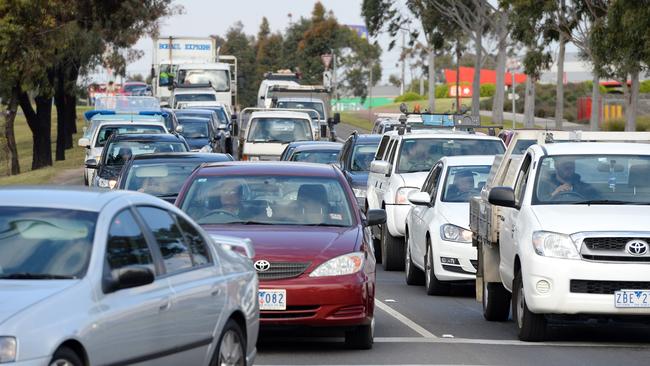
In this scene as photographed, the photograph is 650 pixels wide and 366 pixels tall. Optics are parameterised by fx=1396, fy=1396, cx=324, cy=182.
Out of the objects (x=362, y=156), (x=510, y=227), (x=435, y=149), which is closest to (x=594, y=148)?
(x=510, y=227)

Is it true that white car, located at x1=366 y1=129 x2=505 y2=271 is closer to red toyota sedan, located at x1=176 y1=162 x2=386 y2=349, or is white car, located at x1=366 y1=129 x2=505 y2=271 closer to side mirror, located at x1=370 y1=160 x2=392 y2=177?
side mirror, located at x1=370 y1=160 x2=392 y2=177

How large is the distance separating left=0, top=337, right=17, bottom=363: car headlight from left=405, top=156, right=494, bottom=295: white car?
1051 centimetres

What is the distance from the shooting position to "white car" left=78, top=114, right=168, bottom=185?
31.9m

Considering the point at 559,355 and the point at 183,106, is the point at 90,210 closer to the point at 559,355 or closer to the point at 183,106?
the point at 559,355

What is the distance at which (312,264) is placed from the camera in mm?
11547

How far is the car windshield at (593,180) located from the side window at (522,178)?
221 mm

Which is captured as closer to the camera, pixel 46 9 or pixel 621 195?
pixel 621 195

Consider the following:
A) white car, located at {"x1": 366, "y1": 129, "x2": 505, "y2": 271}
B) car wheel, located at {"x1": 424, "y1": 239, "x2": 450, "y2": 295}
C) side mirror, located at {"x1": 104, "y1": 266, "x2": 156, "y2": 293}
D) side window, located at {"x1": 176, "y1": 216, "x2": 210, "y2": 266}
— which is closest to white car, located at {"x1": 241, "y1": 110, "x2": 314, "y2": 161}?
white car, located at {"x1": 366, "y1": 129, "x2": 505, "y2": 271}

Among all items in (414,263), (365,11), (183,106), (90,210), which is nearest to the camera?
(90,210)

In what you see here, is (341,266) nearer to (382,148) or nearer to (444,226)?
(444,226)

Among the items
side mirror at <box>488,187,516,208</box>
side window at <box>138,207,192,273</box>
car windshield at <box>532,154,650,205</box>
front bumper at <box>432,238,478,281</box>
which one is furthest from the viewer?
front bumper at <box>432,238,478,281</box>

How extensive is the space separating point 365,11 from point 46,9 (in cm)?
3083

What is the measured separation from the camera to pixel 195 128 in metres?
41.8

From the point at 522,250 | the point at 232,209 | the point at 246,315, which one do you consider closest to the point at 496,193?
the point at 522,250
